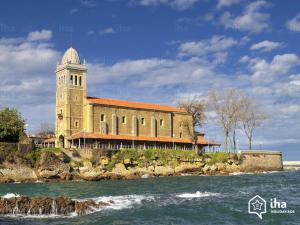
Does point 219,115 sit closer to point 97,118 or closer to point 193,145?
point 193,145

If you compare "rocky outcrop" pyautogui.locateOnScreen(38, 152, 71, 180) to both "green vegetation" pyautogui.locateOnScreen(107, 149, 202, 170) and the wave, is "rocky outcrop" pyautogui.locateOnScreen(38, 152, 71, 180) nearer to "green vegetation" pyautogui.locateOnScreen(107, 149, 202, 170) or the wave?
"green vegetation" pyautogui.locateOnScreen(107, 149, 202, 170)

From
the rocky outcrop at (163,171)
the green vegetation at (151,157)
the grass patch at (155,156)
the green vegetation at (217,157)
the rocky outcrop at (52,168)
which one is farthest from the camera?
the green vegetation at (217,157)

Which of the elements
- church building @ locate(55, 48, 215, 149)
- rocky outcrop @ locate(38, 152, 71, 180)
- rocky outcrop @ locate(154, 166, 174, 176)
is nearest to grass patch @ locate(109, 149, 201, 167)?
rocky outcrop @ locate(154, 166, 174, 176)

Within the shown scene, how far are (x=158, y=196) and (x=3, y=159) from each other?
114 feet

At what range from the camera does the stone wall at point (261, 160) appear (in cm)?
8788

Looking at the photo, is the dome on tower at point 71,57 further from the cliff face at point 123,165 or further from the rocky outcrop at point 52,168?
the rocky outcrop at point 52,168

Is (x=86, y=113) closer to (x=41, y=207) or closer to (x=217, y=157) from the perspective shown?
(x=217, y=157)

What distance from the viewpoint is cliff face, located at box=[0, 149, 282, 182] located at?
214 ft

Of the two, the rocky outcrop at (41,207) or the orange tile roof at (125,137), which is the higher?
the orange tile roof at (125,137)

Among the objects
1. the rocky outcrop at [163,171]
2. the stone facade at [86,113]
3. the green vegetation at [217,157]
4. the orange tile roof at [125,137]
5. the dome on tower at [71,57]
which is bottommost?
the rocky outcrop at [163,171]

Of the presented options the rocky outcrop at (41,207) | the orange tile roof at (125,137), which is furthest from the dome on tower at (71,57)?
the rocky outcrop at (41,207)

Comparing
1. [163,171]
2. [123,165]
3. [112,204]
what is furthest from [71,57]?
[112,204]

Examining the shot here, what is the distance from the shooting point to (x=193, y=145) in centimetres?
9275

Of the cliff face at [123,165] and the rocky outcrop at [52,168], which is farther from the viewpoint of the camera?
the rocky outcrop at [52,168]
